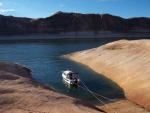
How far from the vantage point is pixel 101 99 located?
122ft

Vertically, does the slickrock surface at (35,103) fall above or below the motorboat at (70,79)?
above

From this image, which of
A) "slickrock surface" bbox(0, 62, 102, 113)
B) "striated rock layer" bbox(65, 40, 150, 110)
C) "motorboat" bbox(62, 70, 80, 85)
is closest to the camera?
"slickrock surface" bbox(0, 62, 102, 113)

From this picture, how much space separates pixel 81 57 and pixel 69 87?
3253cm

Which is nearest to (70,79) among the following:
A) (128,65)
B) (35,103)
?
(128,65)

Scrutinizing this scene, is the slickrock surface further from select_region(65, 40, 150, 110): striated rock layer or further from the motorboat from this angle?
the motorboat

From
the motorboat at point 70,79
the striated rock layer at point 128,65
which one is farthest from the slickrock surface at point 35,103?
the motorboat at point 70,79

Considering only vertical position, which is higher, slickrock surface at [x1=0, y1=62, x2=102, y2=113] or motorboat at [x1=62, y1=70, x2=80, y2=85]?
slickrock surface at [x1=0, y1=62, x2=102, y2=113]

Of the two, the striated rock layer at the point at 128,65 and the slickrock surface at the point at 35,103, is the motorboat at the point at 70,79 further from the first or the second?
the slickrock surface at the point at 35,103

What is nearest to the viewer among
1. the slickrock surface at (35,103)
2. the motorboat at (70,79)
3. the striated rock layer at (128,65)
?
the slickrock surface at (35,103)

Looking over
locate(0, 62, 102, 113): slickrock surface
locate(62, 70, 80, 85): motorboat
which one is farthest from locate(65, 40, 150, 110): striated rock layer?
locate(0, 62, 102, 113): slickrock surface

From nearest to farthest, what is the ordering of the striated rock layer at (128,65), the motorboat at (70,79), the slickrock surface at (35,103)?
the slickrock surface at (35,103) < the striated rock layer at (128,65) < the motorboat at (70,79)

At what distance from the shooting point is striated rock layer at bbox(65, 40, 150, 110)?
38.0 m

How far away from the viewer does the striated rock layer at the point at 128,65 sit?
38.0 metres

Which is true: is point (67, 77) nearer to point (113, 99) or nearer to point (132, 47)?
point (113, 99)
